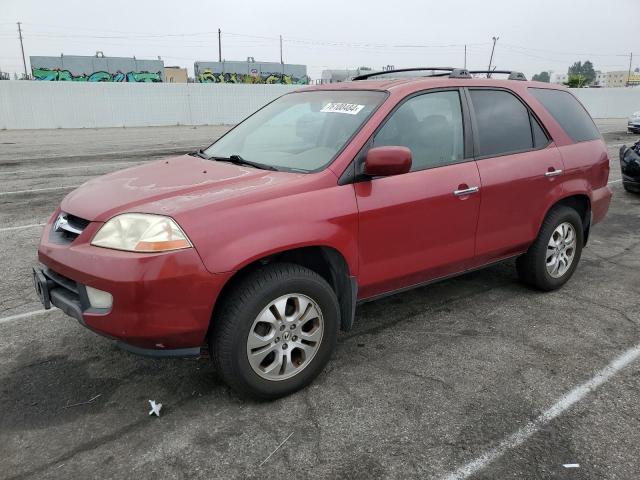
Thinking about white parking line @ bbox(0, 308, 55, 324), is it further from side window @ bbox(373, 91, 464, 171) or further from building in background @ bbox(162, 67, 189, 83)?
building in background @ bbox(162, 67, 189, 83)

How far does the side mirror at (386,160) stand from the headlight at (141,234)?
1134 mm

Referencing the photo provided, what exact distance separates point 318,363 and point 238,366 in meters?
0.55

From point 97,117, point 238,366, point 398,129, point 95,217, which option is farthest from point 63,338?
point 97,117

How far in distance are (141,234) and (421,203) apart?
1.73 m

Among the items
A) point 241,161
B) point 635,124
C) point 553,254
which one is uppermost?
point 241,161

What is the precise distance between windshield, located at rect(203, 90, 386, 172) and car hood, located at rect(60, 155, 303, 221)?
0.23 metres

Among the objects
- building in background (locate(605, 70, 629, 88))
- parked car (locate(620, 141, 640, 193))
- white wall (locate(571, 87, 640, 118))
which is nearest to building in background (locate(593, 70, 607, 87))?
building in background (locate(605, 70, 629, 88))

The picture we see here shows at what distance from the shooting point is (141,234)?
260 cm

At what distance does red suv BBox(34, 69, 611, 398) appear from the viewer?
261 centimetres

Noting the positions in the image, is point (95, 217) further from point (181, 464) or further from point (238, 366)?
point (181, 464)

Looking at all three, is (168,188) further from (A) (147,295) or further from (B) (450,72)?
(B) (450,72)

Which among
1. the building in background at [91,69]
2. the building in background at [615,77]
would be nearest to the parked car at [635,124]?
the building in background at [91,69]

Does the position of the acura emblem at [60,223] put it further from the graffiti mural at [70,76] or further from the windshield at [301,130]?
the graffiti mural at [70,76]

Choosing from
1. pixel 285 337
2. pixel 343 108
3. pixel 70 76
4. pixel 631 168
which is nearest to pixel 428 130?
pixel 343 108
